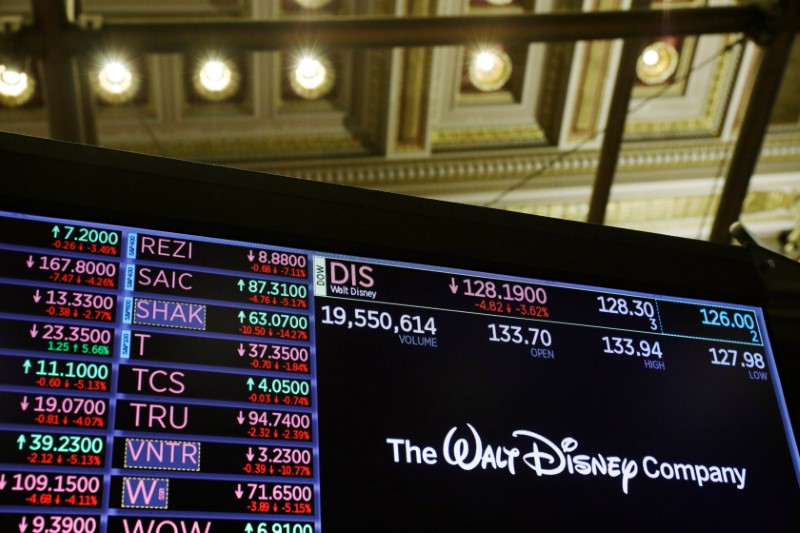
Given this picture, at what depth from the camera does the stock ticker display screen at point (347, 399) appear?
2.12m

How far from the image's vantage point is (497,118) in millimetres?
9078

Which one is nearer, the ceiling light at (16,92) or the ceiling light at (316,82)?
the ceiling light at (16,92)

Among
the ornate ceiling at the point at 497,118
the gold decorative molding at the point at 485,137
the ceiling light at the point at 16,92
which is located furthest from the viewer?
the gold decorative molding at the point at 485,137

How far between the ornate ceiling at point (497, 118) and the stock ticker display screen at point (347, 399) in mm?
4201

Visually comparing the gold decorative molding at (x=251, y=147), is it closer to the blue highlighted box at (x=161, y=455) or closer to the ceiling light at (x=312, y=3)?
the ceiling light at (x=312, y=3)

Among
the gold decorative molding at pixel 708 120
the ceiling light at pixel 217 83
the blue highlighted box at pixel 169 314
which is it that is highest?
the gold decorative molding at pixel 708 120

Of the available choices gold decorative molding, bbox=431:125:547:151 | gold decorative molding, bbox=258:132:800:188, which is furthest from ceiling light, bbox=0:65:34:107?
gold decorative molding, bbox=431:125:547:151

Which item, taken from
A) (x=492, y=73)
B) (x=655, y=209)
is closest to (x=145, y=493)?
(x=492, y=73)

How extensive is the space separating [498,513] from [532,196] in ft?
24.2

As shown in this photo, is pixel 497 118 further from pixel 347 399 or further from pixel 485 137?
pixel 347 399

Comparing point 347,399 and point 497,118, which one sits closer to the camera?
point 347,399

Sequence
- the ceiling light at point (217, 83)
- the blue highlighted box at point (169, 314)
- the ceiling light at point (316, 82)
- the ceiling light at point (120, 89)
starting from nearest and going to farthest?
1. the blue highlighted box at point (169, 314)
2. the ceiling light at point (120, 89)
3. the ceiling light at point (217, 83)
4. the ceiling light at point (316, 82)

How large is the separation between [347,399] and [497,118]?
697 centimetres

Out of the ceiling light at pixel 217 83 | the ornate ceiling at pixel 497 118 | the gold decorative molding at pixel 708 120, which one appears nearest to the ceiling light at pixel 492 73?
the ornate ceiling at pixel 497 118
